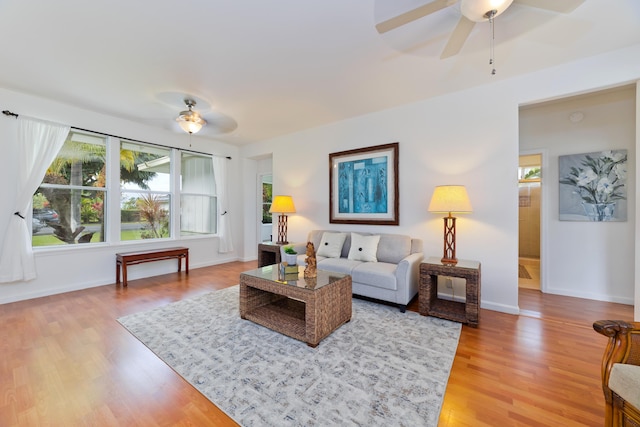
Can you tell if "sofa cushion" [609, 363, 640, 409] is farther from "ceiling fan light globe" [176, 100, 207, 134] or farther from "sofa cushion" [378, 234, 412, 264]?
"ceiling fan light globe" [176, 100, 207, 134]

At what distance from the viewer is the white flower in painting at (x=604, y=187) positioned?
3.17m

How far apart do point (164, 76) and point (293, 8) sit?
1758 millimetres

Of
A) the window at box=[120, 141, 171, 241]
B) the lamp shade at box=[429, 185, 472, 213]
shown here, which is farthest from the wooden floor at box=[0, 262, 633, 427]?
the window at box=[120, 141, 171, 241]

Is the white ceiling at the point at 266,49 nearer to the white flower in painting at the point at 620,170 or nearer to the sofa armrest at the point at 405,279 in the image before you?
the white flower in painting at the point at 620,170

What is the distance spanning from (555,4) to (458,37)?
1.96 ft

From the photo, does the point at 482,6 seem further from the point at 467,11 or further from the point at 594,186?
the point at 594,186

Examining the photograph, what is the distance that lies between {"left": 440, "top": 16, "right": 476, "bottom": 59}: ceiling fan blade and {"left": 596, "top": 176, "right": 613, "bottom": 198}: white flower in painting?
2680mm

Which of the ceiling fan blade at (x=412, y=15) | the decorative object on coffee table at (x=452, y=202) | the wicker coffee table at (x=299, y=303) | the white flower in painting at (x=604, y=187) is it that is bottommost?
the wicker coffee table at (x=299, y=303)

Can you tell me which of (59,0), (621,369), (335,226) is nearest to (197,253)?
(335,226)

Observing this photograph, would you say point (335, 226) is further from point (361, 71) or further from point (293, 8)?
point (293, 8)

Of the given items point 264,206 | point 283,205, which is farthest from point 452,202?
point 264,206

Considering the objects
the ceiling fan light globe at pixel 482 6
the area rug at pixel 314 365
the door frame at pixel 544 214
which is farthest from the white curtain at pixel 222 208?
the door frame at pixel 544 214

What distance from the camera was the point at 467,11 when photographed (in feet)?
5.29

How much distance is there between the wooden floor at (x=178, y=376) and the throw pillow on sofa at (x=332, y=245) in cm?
186
